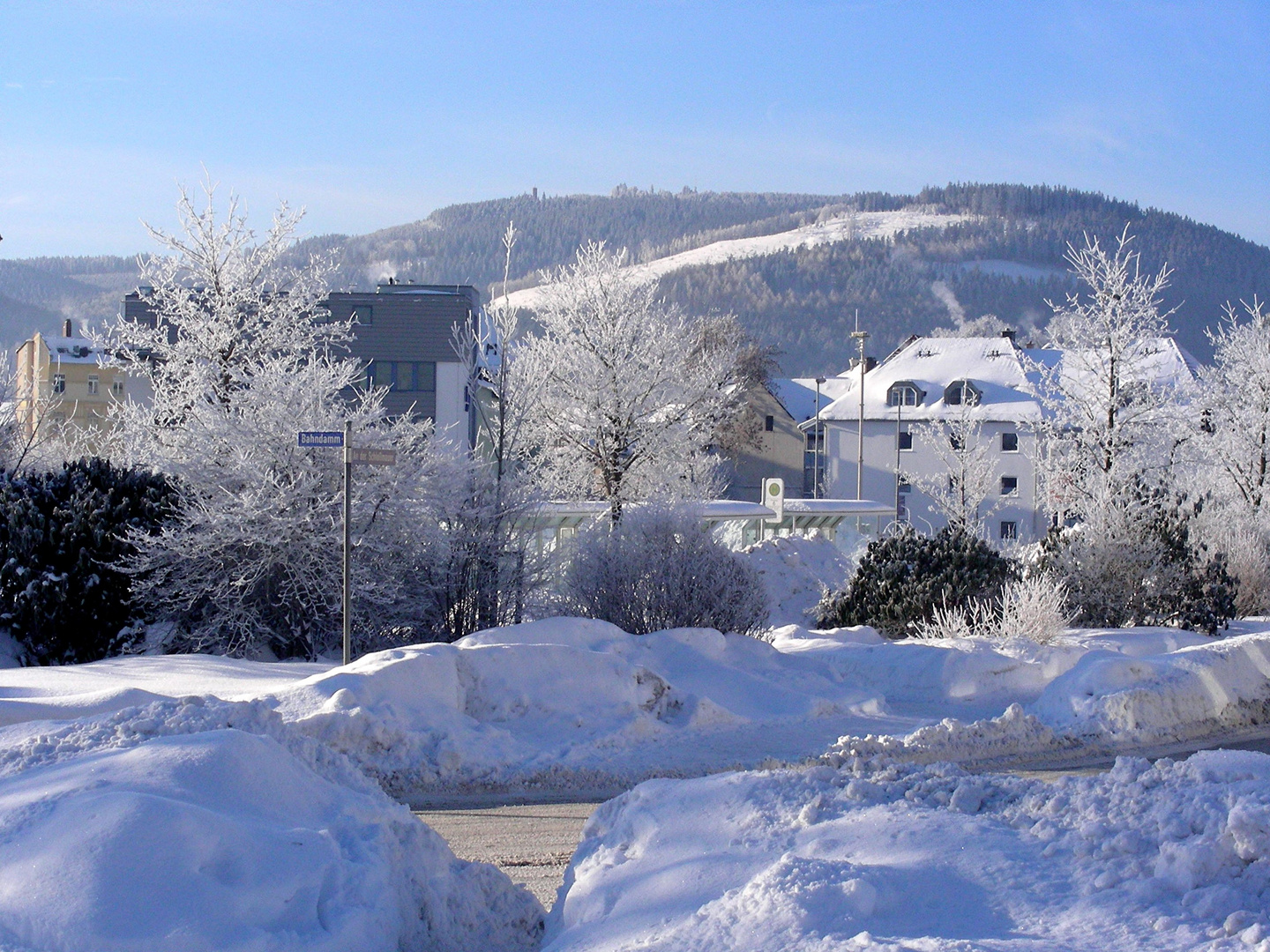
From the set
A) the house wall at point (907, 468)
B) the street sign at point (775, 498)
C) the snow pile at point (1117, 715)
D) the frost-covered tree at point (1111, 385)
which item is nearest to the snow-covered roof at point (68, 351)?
the house wall at point (907, 468)

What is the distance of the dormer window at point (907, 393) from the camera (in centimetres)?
5803

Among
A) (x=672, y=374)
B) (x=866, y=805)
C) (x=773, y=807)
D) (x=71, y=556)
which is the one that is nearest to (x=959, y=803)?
(x=866, y=805)

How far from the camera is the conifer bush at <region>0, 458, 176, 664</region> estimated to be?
12.6 metres

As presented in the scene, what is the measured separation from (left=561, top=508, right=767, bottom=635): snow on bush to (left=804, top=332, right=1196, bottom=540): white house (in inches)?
1636

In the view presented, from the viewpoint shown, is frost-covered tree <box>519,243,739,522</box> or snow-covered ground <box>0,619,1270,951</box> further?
frost-covered tree <box>519,243,739,522</box>

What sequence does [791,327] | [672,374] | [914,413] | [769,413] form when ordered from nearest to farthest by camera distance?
[672,374]
[914,413]
[769,413]
[791,327]

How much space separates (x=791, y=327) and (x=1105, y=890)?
135 metres

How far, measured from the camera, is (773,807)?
15.5 feet

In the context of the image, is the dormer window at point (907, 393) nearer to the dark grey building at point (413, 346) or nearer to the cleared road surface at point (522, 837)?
the dark grey building at point (413, 346)

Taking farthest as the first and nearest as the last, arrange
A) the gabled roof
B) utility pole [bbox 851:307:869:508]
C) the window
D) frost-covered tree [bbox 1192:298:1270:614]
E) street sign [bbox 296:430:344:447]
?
the gabled roof
the window
utility pole [bbox 851:307:869:508]
frost-covered tree [bbox 1192:298:1270:614]
street sign [bbox 296:430:344:447]

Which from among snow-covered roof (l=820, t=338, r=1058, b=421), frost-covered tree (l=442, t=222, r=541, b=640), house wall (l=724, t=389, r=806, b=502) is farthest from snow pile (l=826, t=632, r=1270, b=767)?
house wall (l=724, t=389, r=806, b=502)

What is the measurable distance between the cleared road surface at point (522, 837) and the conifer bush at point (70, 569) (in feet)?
22.6

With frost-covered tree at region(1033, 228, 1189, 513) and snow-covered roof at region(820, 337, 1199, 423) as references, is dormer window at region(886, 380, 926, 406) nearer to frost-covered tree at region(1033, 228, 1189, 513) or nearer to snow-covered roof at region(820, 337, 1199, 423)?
snow-covered roof at region(820, 337, 1199, 423)

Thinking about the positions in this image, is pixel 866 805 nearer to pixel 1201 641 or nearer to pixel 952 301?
pixel 1201 641
